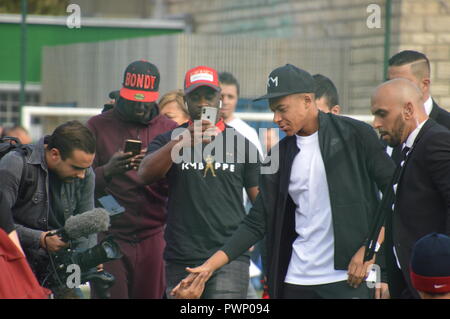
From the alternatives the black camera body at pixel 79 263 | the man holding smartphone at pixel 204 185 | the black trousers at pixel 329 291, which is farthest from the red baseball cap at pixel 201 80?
the black trousers at pixel 329 291

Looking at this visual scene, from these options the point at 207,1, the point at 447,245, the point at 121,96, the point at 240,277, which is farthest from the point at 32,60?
the point at 447,245

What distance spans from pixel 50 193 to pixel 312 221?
1675 millimetres

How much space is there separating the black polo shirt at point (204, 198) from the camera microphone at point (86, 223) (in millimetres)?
921

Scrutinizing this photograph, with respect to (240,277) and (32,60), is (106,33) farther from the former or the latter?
(240,277)

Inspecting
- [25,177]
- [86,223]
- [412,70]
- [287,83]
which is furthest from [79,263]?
[412,70]

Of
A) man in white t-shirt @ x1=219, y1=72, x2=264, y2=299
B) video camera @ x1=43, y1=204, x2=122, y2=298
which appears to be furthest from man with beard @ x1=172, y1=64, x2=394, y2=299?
man in white t-shirt @ x1=219, y1=72, x2=264, y2=299

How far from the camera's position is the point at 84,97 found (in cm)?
1488

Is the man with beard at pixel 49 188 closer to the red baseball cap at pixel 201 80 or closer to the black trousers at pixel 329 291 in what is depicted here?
the red baseball cap at pixel 201 80

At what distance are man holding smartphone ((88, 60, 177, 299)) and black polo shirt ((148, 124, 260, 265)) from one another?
0.64 m

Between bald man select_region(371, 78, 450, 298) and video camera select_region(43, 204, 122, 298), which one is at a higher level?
bald man select_region(371, 78, 450, 298)

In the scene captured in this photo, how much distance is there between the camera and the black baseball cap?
6223 mm

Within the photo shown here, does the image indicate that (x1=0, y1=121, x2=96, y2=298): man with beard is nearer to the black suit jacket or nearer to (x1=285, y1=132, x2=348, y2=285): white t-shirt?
(x1=285, y1=132, x2=348, y2=285): white t-shirt

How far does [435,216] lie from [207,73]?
7.83ft

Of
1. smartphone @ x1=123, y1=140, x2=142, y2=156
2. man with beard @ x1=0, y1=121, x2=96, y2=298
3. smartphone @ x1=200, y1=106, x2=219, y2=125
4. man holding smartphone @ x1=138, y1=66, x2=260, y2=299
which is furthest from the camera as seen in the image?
smartphone @ x1=123, y1=140, x2=142, y2=156
